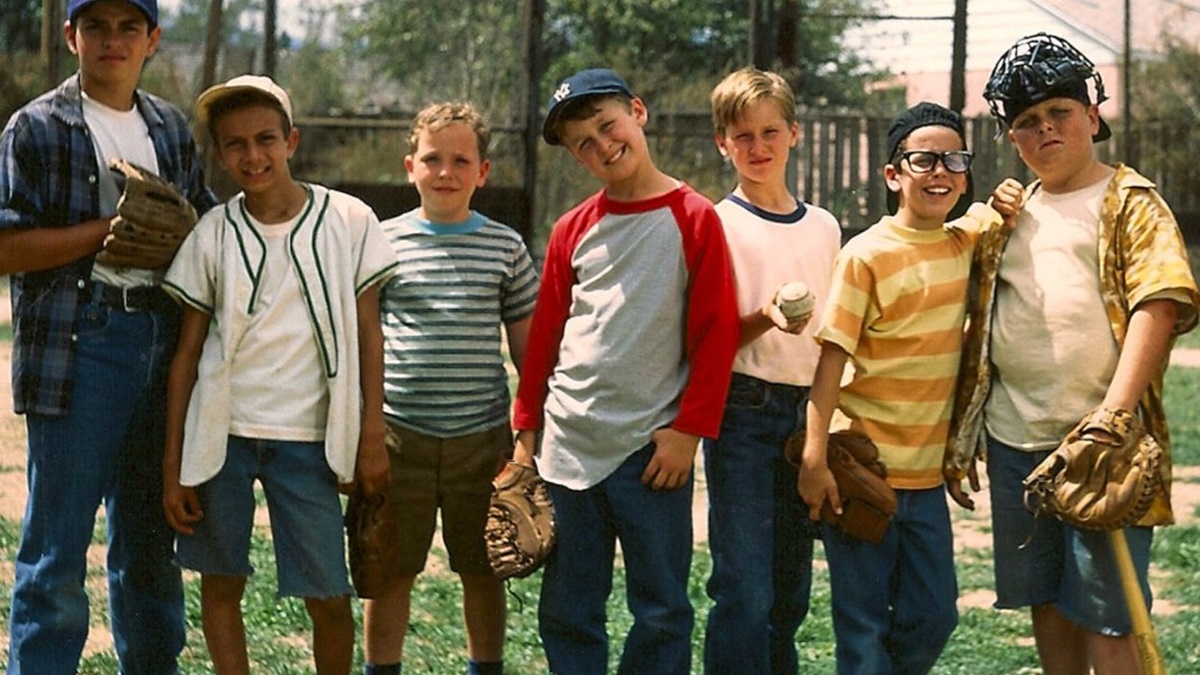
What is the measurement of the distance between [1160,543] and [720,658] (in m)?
3.47

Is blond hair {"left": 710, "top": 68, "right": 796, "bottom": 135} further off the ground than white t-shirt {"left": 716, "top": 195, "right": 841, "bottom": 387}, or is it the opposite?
blond hair {"left": 710, "top": 68, "right": 796, "bottom": 135}

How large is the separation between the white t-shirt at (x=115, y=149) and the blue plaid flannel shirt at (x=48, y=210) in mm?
23

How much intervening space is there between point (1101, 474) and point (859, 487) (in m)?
0.51

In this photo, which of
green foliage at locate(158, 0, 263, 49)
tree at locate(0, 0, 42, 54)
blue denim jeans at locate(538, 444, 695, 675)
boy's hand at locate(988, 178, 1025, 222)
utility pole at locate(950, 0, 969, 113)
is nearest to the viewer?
boy's hand at locate(988, 178, 1025, 222)

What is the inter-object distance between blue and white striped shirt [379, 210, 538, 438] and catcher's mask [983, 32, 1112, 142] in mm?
1247

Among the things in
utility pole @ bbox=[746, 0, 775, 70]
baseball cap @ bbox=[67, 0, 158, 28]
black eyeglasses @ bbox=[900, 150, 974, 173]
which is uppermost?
utility pole @ bbox=[746, 0, 775, 70]

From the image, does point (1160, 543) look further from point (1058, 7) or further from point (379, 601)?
point (1058, 7)

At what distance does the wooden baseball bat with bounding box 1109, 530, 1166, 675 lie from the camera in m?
3.67

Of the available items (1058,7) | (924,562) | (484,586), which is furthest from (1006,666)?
Answer: (1058,7)

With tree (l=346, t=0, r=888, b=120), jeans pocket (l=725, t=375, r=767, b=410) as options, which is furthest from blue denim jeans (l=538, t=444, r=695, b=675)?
tree (l=346, t=0, r=888, b=120)

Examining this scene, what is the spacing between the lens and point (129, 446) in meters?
4.05

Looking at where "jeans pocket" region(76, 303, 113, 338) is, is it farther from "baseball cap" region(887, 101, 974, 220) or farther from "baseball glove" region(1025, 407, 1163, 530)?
"baseball glove" region(1025, 407, 1163, 530)

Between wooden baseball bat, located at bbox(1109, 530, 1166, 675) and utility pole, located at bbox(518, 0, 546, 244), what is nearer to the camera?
wooden baseball bat, located at bbox(1109, 530, 1166, 675)

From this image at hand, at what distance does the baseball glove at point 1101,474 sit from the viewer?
11.8ft
